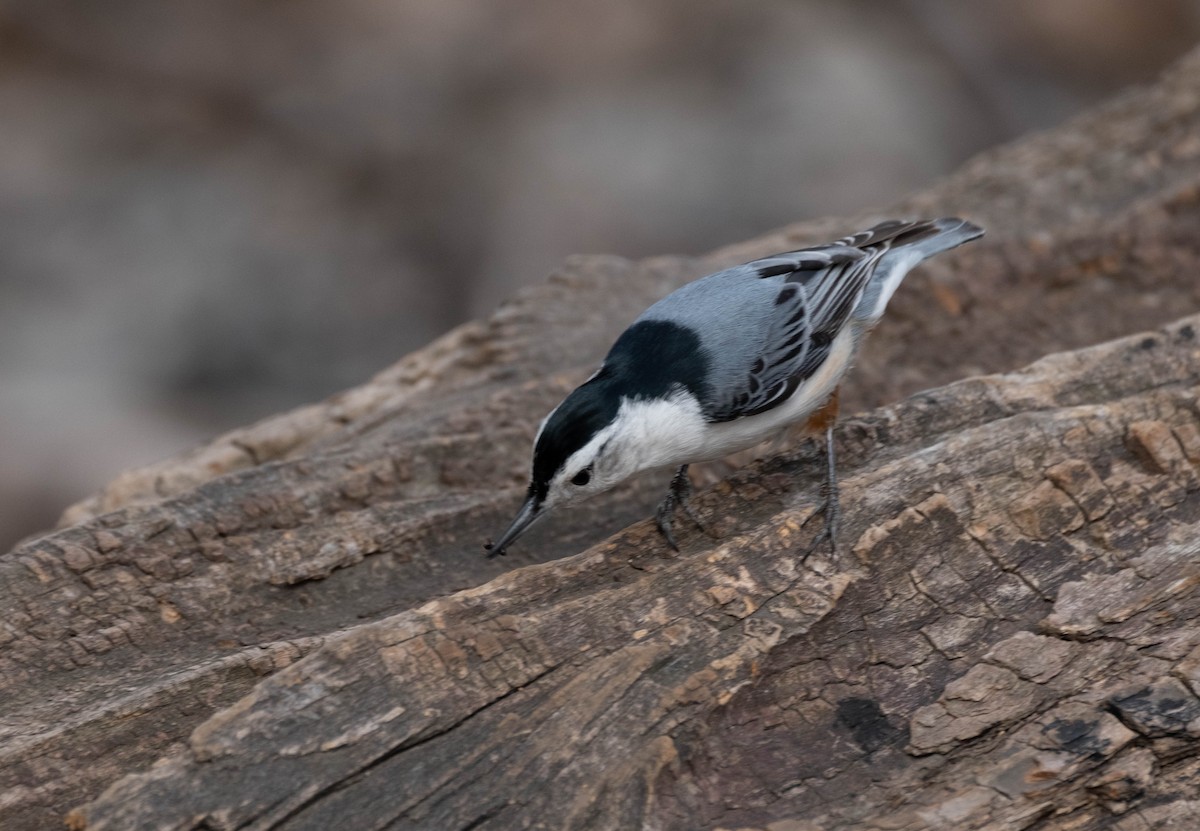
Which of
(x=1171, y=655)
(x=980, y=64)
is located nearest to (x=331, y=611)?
(x=1171, y=655)

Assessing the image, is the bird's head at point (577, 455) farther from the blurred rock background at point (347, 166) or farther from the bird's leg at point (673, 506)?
the blurred rock background at point (347, 166)

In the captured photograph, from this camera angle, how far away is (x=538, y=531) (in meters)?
3.66

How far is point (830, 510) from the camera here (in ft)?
10.0

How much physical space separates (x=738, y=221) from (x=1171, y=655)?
605cm

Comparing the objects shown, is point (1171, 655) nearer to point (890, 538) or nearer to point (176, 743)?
point (890, 538)

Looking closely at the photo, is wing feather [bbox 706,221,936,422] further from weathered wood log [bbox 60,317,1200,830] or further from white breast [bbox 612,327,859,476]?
weathered wood log [bbox 60,317,1200,830]

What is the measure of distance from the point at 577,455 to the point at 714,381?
502 millimetres

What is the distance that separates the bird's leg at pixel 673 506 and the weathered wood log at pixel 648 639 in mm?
48

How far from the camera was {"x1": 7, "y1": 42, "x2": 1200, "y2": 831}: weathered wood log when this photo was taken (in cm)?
245

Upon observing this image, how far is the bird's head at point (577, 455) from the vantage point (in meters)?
2.99

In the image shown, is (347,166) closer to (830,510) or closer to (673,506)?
(673,506)

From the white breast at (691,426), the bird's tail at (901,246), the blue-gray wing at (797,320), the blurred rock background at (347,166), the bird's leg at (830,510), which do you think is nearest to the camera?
the bird's leg at (830,510)

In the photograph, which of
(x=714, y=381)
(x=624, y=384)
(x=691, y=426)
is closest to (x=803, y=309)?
(x=714, y=381)

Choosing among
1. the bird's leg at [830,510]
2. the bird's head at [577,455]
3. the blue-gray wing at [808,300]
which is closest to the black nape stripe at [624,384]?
the bird's head at [577,455]
